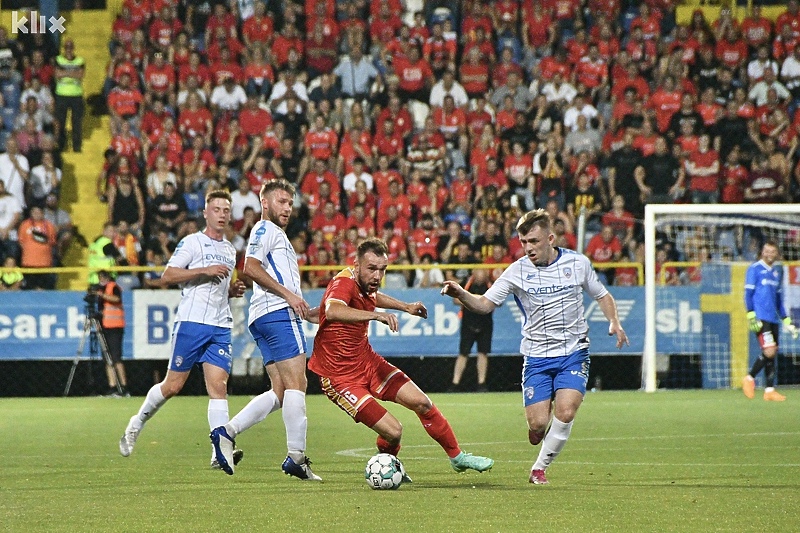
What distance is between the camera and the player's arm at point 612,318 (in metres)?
8.62

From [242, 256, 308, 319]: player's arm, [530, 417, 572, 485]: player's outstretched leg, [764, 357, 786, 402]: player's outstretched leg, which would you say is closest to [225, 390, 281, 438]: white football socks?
[242, 256, 308, 319]: player's arm

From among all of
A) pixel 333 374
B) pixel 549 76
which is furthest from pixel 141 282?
pixel 333 374

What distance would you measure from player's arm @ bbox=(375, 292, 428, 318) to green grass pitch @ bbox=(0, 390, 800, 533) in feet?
3.69

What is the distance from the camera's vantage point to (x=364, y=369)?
8.79 meters

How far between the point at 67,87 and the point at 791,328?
13.3 m

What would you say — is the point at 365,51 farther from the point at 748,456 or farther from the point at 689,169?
the point at 748,456

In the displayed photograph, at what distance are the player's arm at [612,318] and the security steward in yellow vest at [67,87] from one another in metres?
16.1

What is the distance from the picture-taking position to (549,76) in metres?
22.9

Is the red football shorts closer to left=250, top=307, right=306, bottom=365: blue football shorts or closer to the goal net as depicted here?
left=250, top=307, right=306, bottom=365: blue football shorts

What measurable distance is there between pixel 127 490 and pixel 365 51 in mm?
16416

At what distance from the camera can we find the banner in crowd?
19.1m

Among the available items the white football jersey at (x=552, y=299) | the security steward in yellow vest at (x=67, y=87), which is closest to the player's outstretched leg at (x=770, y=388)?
the white football jersey at (x=552, y=299)

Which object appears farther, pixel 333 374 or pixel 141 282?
pixel 141 282

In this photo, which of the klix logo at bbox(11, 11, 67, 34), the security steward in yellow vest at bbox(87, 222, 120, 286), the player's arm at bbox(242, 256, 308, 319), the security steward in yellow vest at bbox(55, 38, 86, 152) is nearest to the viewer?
the player's arm at bbox(242, 256, 308, 319)
